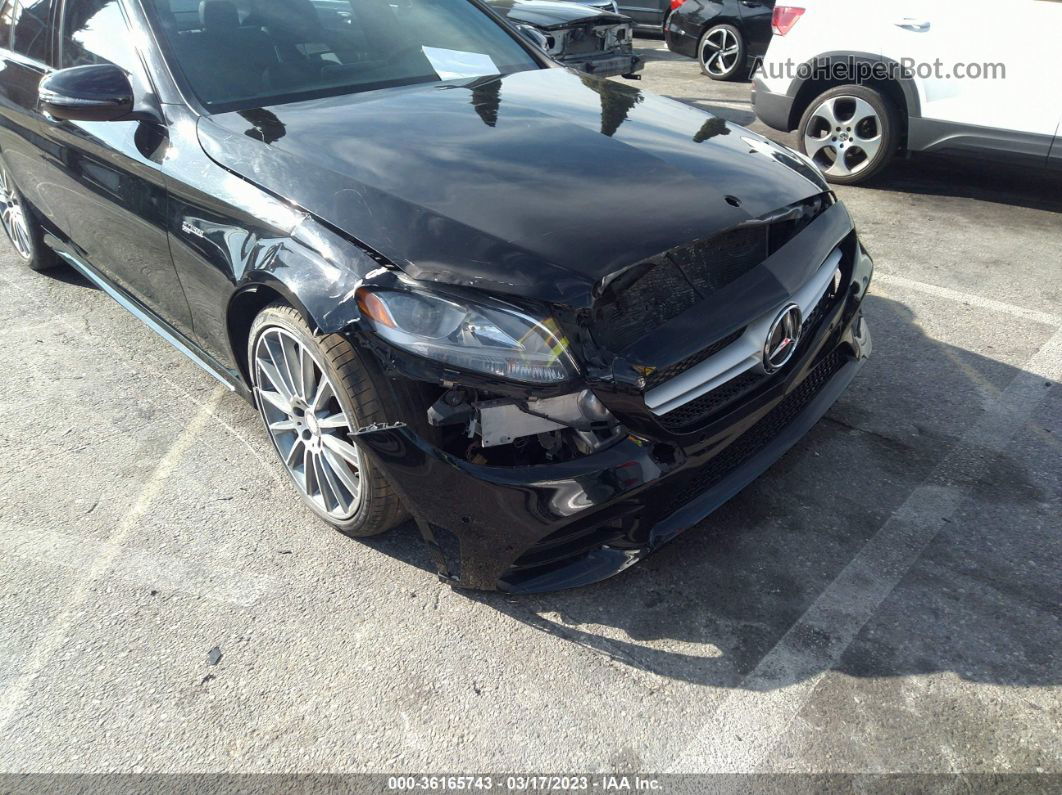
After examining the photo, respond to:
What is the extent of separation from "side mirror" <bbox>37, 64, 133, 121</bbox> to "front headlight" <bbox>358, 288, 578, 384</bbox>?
1375 millimetres

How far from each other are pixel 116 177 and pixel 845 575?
9.46ft

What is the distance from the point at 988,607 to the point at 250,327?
239cm

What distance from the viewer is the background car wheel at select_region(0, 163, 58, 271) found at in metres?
4.44

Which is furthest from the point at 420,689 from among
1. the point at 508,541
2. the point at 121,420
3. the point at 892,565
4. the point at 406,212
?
the point at 121,420

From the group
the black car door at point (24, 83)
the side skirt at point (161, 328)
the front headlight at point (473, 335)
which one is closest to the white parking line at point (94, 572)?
the side skirt at point (161, 328)

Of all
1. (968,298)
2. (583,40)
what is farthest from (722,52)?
(968,298)

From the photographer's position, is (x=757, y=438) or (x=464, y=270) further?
(x=757, y=438)

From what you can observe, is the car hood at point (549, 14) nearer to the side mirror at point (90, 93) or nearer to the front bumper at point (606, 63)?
the front bumper at point (606, 63)

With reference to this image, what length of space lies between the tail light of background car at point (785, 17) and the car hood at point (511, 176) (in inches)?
125

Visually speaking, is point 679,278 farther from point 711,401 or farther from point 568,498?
point 568,498

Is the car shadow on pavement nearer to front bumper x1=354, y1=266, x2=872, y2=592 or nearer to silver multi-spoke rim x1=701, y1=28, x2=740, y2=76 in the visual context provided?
front bumper x1=354, y1=266, x2=872, y2=592

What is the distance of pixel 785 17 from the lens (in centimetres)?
576

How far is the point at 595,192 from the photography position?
7.79ft

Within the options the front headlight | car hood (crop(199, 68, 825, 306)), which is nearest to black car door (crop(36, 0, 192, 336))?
car hood (crop(199, 68, 825, 306))
